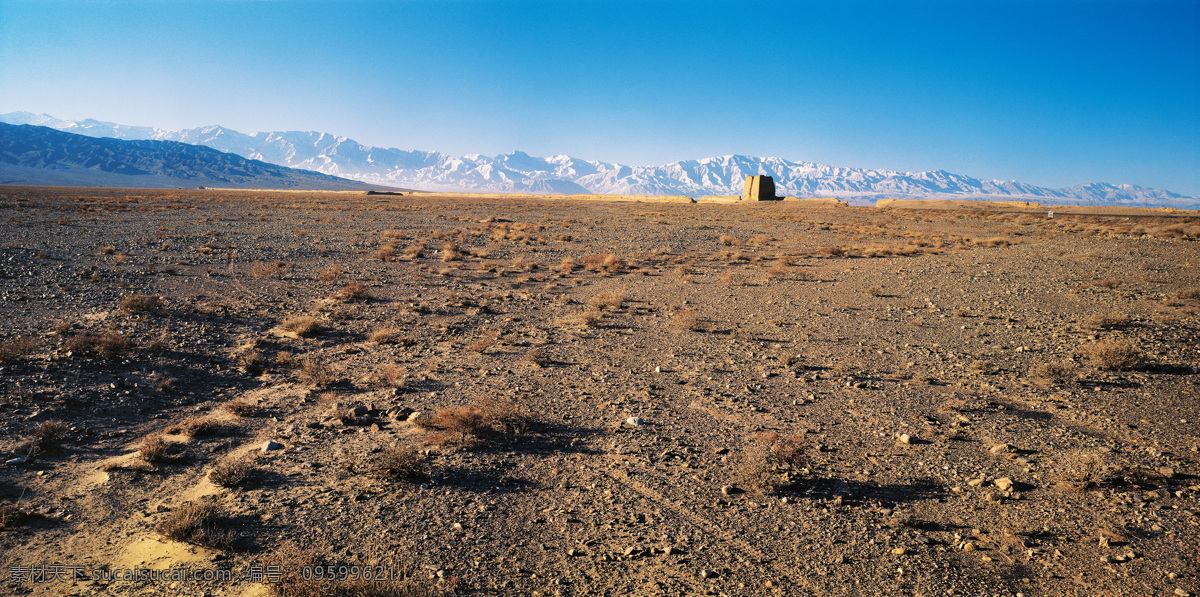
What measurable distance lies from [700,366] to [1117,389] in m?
5.47

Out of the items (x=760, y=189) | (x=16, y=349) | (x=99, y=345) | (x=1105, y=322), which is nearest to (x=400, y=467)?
(x=99, y=345)

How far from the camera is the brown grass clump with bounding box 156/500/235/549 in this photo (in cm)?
411

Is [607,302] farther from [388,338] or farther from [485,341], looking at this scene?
[388,338]

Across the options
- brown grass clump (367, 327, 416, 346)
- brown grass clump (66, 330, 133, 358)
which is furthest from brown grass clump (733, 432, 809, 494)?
brown grass clump (66, 330, 133, 358)

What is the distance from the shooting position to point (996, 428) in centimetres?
617

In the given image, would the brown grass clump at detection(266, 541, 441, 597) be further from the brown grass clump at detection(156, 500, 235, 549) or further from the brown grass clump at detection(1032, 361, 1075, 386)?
the brown grass clump at detection(1032, 361, 1075, 386)

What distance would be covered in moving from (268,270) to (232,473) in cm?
1301

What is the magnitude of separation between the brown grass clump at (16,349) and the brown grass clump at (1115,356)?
15.4 metres

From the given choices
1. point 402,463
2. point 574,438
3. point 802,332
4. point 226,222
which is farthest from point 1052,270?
point 226,222

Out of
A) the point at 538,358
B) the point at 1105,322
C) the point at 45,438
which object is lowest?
the point at 45,438

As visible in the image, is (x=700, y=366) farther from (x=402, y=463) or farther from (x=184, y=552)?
(x=184, y=552)

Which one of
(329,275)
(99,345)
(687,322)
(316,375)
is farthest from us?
(329,275)

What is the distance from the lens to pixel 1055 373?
7.59 meters

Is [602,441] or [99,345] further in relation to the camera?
[99,345]
